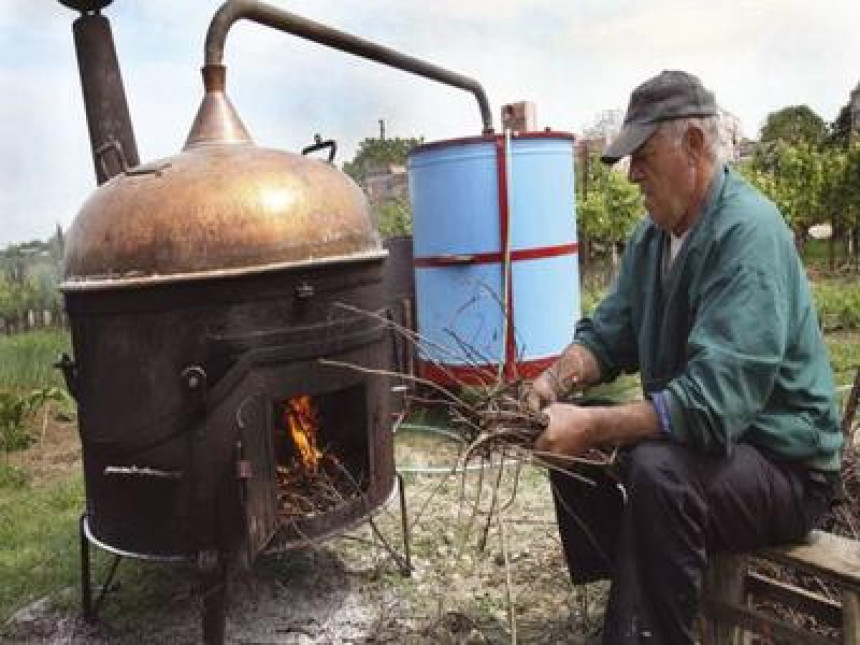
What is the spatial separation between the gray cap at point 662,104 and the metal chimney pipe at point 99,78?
3.06 metres

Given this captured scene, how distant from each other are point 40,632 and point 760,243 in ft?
10.8

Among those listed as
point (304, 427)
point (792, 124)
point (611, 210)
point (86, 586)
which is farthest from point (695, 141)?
point (792, 124)

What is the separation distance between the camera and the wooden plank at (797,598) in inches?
94.5

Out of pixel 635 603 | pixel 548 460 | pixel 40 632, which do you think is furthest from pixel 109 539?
pixel 635 603

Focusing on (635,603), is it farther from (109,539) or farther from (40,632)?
(40,632)

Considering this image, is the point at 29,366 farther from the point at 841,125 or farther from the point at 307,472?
the point at 841,125

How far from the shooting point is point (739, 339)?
7.05ft

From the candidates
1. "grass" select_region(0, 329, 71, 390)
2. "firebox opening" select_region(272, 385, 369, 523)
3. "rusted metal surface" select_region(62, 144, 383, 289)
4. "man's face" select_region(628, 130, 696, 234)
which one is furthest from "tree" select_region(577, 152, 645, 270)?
"man's face" select_region(628, 130, 696, 234)

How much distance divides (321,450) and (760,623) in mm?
1929

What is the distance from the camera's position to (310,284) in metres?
3.10

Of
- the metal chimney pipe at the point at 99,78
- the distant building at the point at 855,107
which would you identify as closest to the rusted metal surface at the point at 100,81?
the metal chimney pipe at the point at 99,78

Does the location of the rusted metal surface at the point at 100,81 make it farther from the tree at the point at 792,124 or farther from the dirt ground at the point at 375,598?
the tree at the point at 792,124

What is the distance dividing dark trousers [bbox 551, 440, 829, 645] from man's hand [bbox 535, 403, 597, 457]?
13 cm

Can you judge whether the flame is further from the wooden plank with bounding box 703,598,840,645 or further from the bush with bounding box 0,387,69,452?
the bush with bounding box 0,387,69,452
